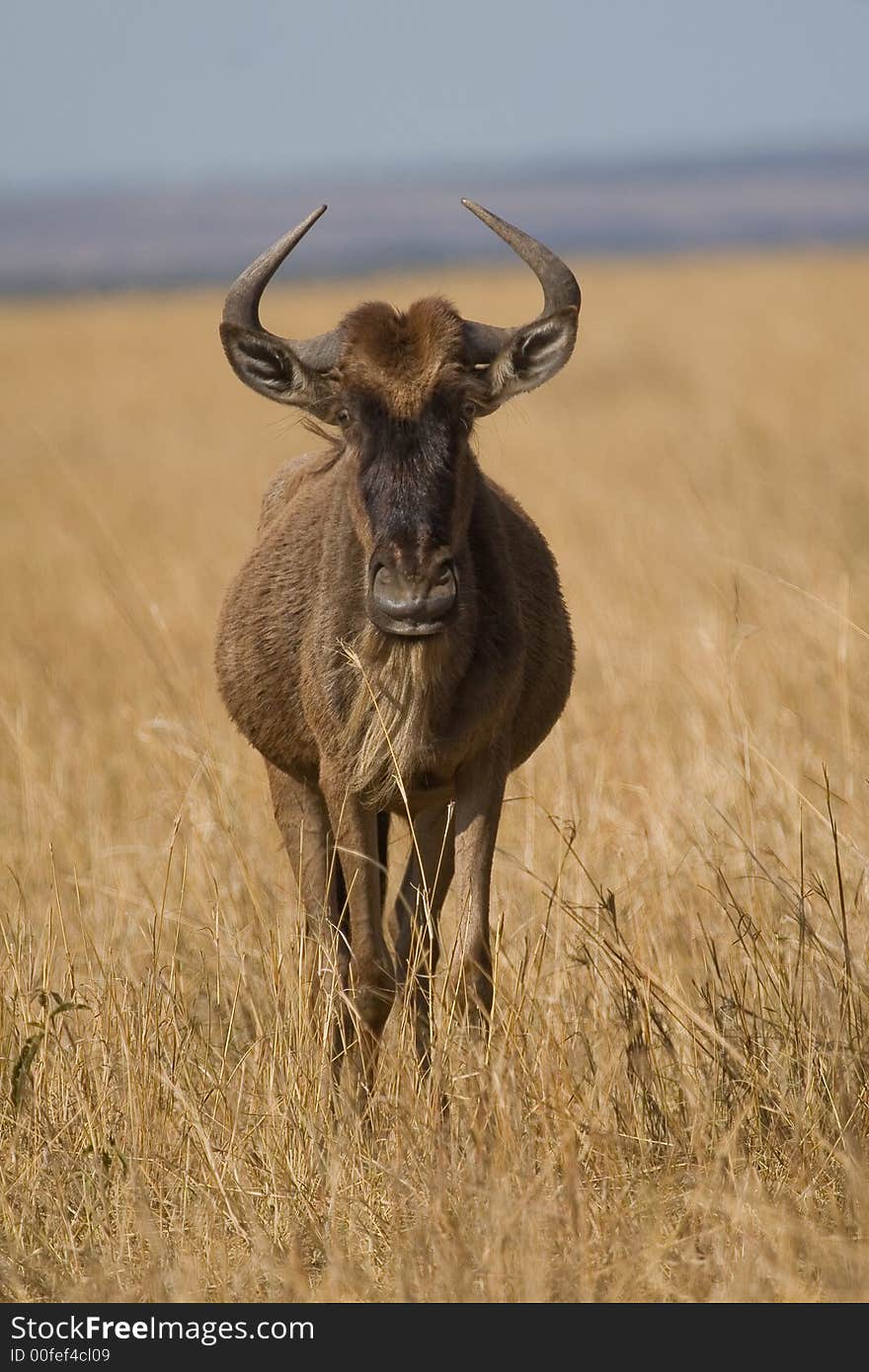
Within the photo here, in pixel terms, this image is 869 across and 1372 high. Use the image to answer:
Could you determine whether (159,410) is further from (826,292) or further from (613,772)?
(613,772)

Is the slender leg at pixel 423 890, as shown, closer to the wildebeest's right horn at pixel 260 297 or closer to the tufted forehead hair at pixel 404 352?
the tufted forehead hair at pixel 404 352

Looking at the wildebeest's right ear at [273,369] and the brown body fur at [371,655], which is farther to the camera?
the wildebeest's right ear at [273,369]

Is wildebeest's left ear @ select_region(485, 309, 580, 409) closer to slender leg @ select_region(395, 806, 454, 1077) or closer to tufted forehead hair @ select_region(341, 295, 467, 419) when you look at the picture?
tufted forehead hair @ select_region(341, 295, 467, 419)

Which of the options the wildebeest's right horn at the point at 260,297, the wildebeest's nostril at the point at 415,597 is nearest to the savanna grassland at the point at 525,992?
the wildebeest's nostril at the point at 415,597

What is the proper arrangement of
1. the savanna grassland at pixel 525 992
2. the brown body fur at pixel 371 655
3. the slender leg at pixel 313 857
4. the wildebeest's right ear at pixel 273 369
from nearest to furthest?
the savanna grassland at pixel 525 992, the brown body fur at pixel 371 655, the wildebeest's right ear at pixel 273 369, the slender leg at pixel 313 857

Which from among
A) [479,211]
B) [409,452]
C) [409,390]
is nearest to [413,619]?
[409,452]

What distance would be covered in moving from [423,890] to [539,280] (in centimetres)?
200

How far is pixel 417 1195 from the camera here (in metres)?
4.73

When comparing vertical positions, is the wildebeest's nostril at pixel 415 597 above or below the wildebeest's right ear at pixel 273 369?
below

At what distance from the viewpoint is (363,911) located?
6.00 m

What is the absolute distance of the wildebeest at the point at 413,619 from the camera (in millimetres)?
5508

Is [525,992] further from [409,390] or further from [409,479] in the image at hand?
[409,390]

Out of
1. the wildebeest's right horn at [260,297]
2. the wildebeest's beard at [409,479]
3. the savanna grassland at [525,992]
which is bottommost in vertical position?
the savanna grassland at [525,992]
